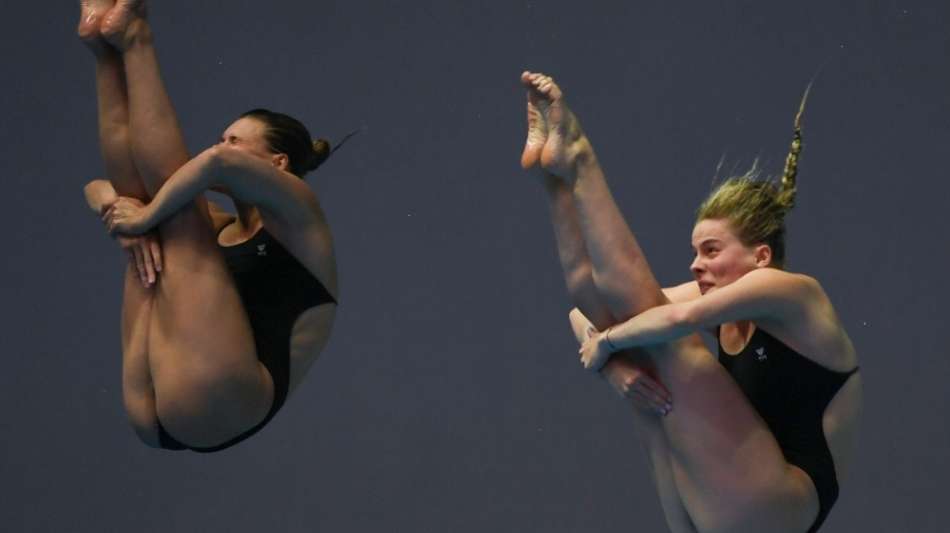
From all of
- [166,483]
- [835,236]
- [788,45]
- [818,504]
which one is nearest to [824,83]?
[788,45]

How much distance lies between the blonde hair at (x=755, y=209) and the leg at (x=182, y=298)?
104cm

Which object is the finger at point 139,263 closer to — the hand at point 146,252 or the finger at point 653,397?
the hand at point 146,252

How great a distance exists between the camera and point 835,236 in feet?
14.4

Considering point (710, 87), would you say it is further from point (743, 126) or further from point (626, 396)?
point (626, 396)

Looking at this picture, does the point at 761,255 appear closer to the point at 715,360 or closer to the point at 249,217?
the point at 715,360

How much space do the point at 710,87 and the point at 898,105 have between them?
0.61 m

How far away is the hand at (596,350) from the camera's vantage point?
2.74m

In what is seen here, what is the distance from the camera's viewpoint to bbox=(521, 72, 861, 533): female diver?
2631mm

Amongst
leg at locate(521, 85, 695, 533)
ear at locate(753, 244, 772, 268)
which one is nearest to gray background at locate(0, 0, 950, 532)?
ear at locate(753, 244, 772, 268)

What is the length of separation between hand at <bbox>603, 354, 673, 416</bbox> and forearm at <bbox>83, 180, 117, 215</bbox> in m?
1.18

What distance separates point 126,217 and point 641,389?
116 centimetres

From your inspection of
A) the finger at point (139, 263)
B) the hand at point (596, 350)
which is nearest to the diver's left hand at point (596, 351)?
the hand at point (596, 350)

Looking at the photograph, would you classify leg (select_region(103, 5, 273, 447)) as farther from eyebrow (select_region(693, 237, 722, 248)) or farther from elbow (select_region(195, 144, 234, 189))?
eyebrow (select_region(693, 237, 722, 248))

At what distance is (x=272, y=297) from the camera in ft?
10.1
